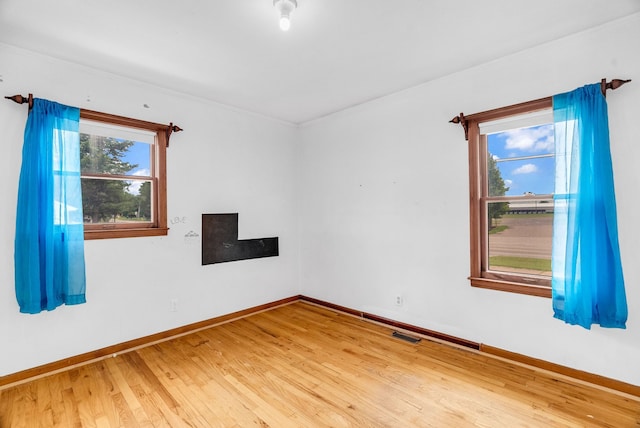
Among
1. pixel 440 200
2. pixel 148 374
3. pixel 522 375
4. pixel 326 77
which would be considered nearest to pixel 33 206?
pixel 148 374

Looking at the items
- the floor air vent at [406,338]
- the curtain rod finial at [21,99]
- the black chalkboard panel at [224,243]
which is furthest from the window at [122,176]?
the floor air vent at [406,338]

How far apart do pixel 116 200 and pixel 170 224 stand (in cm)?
56

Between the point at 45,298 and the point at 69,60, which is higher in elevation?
the point at 69,60

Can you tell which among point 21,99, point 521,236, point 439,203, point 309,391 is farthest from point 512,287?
point 21,99

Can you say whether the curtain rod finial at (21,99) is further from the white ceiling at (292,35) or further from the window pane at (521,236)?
the window pane at (521,236)

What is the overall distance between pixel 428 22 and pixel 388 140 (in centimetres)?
152

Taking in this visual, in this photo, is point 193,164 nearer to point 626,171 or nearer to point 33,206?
point 33,206

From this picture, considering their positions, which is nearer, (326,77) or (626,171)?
(626,171)

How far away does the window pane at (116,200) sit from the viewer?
9.78 ft

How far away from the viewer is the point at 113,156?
312cm

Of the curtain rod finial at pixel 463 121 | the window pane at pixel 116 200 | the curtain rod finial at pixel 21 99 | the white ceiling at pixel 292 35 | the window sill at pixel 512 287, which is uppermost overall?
the white ceiling at pixel 292 35

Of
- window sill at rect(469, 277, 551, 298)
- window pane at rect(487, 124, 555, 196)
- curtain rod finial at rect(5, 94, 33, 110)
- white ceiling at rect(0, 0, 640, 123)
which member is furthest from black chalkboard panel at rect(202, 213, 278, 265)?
window pane at rect(487, 124, 555, 196)

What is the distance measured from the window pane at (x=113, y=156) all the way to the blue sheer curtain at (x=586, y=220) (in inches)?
150

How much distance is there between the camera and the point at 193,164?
3623 mm
